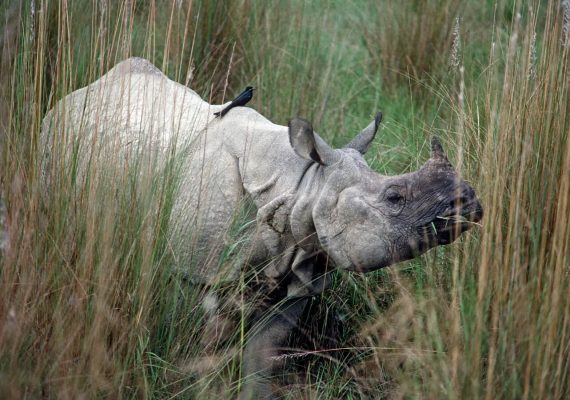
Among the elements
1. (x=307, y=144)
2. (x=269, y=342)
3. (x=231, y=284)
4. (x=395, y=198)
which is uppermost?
(x=307, y=144)

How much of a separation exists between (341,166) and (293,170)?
191mm

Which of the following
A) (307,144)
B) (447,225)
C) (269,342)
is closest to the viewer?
(447,225)

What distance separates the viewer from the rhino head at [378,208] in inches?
114

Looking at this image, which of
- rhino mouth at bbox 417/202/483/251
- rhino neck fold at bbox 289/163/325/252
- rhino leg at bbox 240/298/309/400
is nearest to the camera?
rhino mouth at bbox 417/202/483/251

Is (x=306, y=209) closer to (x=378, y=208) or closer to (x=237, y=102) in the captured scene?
(x=378, y=208)

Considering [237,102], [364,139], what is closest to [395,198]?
[364,139]

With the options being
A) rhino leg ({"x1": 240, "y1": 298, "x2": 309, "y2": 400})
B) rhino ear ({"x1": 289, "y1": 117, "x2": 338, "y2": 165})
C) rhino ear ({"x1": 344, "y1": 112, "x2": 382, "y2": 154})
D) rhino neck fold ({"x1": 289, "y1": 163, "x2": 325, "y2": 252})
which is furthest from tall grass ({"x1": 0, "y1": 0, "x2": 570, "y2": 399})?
rhino ear ({"x1": 344, "y1": 112, "x2": 382, "y2": 154})

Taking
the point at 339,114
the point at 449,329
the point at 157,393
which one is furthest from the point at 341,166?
the point at 339,114

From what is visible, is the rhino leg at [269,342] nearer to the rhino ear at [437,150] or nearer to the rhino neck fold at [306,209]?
the rhino neck fold at [306,209]

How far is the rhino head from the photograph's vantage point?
9.52 feet

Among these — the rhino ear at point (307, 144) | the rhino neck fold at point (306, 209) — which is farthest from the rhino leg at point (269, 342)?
the rhino ear at point (307, 144)

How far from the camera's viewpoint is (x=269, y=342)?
11.4 ft

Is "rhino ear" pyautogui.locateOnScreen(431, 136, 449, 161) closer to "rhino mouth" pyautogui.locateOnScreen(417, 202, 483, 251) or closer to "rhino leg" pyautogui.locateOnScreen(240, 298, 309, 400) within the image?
"rhino mouth" pyautogui.locateOnScreen(417, 202, 483, 251)

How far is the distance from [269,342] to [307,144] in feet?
2.73
